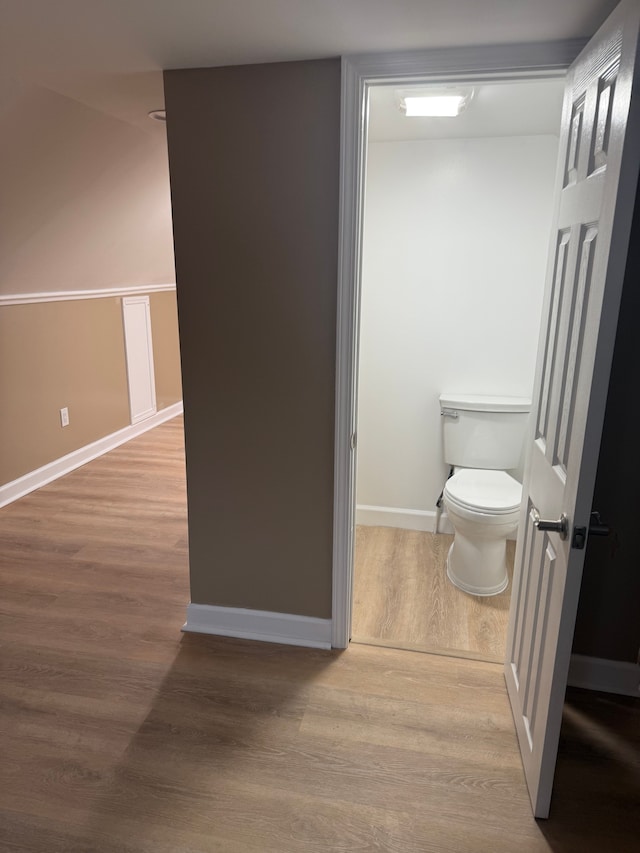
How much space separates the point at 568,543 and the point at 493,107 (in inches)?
72.5

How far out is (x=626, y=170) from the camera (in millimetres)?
1118

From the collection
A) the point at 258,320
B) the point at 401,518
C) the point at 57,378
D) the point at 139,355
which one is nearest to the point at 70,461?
the point at 57,378

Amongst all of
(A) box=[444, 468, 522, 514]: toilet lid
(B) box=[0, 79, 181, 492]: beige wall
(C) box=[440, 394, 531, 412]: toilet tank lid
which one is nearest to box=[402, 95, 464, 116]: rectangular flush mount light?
(B) box=[0, 79, 181, 492]: beige wall

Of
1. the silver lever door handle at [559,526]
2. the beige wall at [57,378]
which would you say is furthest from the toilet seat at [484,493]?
the beige wall at [57,378]

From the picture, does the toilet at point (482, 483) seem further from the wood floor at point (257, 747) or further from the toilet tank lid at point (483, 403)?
the wood floor at point (257, 747)

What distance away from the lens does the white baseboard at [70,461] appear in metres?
3.52

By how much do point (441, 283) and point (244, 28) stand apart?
1.71 m

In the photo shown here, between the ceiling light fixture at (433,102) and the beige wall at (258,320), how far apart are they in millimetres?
589

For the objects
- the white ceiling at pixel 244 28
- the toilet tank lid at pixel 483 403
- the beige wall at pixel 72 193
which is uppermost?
the white ceiling at pixel 244 28

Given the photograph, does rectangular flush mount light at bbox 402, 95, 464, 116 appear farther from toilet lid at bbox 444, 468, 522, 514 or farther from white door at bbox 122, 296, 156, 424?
white door at bbox 122, 296, 156, 424

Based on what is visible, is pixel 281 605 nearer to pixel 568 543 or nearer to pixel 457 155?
pixel 568 543

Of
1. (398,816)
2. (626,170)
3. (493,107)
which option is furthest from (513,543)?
(626,170)

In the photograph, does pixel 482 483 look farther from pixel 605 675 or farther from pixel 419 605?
pixel 605 675

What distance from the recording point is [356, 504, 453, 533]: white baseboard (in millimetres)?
3289
